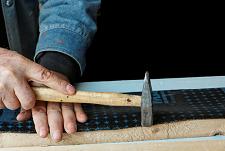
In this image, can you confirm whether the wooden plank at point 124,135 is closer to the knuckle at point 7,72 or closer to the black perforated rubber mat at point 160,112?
the black perforated rubber mat at point 160,112

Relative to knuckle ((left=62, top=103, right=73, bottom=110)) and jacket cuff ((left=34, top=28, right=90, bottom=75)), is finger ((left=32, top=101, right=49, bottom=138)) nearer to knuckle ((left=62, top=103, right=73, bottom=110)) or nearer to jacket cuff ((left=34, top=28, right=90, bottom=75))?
knuckle ((left=62, top=103, right=73, bottom=110))

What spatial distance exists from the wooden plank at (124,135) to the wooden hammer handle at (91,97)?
7 cm

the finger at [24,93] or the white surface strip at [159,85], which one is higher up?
the finger at [24,93]

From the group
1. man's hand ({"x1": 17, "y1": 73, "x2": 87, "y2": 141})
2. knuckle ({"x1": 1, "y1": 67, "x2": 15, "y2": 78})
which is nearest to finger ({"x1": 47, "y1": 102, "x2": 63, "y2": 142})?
man's hand ({"x1": 17, "y1": 73, "x2": 87, "y2": 141})

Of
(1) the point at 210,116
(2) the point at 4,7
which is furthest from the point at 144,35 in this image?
(1) the point at 210,116

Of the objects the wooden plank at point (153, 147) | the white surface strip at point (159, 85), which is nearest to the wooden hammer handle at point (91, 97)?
the wooden plank at point (153, 147)

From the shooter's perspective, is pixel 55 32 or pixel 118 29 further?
pixel 118 29

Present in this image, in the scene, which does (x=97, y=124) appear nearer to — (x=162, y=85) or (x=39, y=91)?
(x=39, y=91)

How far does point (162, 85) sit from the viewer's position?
4.23 ft

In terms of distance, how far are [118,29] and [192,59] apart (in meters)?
0.52

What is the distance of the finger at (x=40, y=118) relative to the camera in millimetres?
1018

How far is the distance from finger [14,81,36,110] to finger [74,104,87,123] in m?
0.12

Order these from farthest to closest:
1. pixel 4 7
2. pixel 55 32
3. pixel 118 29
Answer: pixel 118 29 < pixel 4 7 < pixel 55 32

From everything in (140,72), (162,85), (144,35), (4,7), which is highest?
(4,7)
